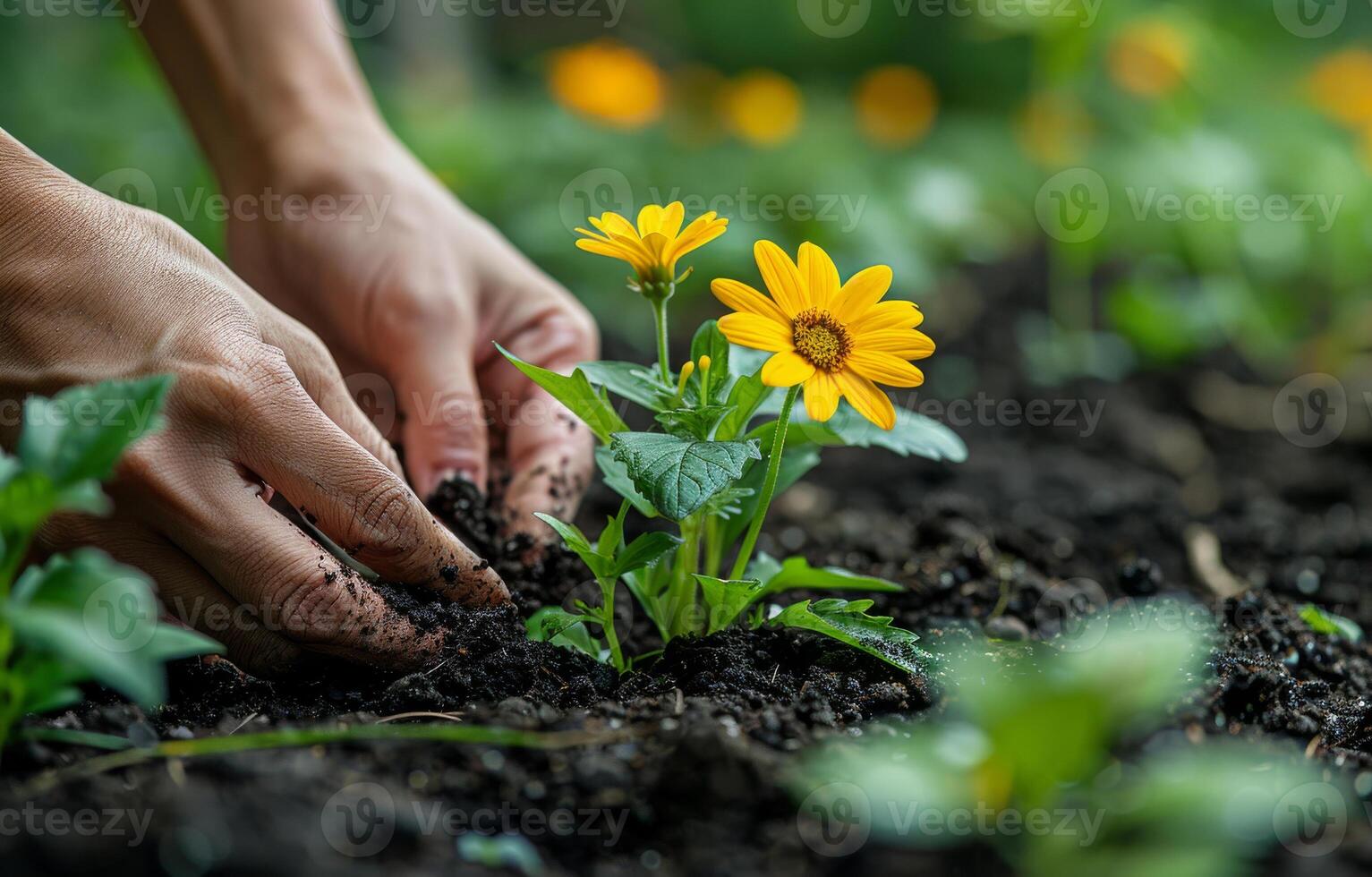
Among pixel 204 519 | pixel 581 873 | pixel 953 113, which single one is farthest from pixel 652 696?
pixel 953 113

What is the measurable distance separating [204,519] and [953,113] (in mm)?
6106

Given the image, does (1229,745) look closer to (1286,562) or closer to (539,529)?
(539,529)

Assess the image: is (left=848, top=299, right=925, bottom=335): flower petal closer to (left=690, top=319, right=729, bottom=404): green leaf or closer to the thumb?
(left=690, top=319, right=729, bottom=404): green leaf

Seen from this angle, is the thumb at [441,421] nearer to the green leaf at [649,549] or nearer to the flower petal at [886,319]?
the green leaf at [649,549]

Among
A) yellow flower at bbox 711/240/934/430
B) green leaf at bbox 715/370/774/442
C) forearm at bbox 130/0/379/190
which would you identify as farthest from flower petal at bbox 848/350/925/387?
forearm at bbox 130/0/379/190

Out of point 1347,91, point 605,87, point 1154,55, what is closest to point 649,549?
point 1154,55

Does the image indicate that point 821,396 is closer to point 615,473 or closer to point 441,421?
point 615,473

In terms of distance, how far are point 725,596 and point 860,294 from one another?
420 mm

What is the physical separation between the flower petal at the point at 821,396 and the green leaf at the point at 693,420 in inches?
4.9

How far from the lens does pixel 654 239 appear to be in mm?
1267

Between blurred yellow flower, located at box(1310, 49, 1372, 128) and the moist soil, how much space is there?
265 cm

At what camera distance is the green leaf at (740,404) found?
1.36m

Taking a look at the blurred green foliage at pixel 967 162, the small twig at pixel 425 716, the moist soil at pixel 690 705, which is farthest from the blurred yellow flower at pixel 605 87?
the small twig at pixel 425 716

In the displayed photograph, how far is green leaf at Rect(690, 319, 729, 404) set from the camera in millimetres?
1367
